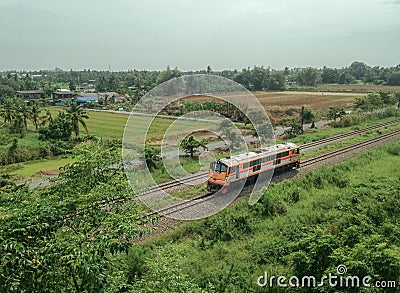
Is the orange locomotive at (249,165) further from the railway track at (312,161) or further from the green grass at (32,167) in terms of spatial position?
the green grass at (32,167)

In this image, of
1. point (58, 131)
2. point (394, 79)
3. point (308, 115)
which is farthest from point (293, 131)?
point (394, 79)

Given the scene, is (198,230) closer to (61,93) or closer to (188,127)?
(188,127)

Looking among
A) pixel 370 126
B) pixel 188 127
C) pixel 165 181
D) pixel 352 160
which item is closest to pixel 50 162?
pixel 165 181

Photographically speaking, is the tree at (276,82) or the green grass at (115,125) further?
the tree at (276,82)

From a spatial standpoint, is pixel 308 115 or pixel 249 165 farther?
pixel 308 115

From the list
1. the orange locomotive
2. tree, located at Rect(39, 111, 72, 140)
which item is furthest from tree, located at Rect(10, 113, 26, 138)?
the orange locomotive

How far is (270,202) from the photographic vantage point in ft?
51.8

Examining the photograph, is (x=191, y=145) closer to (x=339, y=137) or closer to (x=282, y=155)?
(x=282, y=155)

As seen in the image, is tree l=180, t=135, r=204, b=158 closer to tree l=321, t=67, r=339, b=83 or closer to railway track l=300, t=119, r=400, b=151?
railway track l=300, t=119, r=400, b=151

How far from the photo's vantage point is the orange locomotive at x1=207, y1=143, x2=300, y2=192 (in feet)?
56.2

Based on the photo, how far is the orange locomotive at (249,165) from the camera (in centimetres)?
1714

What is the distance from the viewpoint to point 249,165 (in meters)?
18.3

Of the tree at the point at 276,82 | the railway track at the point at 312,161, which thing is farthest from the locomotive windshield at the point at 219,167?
the tree at the point at 276,82

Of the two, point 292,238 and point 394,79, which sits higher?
point 394,79
